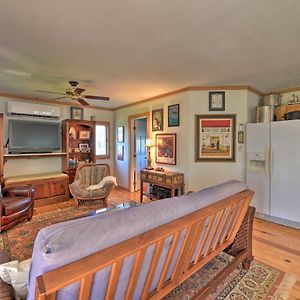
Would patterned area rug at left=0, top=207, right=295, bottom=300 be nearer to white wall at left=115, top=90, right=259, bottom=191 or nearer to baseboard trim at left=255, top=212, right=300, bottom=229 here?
baseboard trim at left=255, top=212, right=300, bottom=229

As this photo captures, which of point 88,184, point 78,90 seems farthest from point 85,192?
point 78,90

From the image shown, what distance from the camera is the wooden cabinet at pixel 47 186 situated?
422 cm

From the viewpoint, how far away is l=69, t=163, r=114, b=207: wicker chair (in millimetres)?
4062

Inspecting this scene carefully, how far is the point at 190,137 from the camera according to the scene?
4.02m

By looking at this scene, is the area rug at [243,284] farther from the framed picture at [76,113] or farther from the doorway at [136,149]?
the framed picture at [76,113]

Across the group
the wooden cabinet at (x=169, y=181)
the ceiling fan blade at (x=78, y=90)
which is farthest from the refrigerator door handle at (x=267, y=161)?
the ceiling fan blade at (x=78, y=90)

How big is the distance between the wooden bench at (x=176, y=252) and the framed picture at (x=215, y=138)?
1.98 metres

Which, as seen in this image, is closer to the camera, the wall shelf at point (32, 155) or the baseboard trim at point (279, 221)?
the baseboard trim at point (279, 221)

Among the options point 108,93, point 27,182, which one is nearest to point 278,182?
point 108,93

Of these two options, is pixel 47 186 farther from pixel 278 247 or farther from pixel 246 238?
pixel 278 247

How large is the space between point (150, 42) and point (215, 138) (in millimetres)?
2390

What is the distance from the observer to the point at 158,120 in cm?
469

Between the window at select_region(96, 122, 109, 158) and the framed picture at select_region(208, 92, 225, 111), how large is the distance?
10.9 feet

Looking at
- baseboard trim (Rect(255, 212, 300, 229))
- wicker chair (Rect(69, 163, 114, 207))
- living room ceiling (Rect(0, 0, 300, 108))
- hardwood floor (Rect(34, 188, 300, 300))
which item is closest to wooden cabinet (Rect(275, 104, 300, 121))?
living room ceiling (Rect(0, 0, 300, 108))
